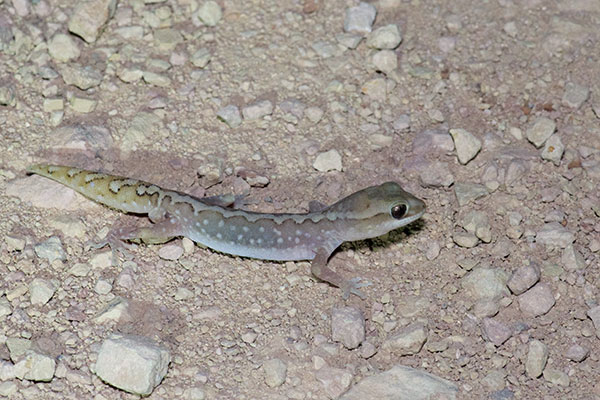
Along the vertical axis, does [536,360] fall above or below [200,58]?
below

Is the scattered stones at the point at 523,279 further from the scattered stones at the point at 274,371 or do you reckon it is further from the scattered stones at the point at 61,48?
the scattered stones at the point at 61,48

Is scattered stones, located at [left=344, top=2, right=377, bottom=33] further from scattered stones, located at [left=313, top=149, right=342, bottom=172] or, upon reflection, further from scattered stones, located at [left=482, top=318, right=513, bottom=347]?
scattered stones, located at [left=482, top=318, right=513, bottom=347]

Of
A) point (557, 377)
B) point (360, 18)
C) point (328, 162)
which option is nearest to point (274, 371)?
point (557, 377)

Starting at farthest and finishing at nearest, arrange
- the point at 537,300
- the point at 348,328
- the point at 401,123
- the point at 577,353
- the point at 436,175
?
the point at 401,123 < the point at 436,175 < the point at 537,300 < the point at 348,328 < the point at 577,353

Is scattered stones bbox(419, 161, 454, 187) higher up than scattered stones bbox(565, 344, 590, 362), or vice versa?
scattered stones bbox(419, 161, 454, 187)

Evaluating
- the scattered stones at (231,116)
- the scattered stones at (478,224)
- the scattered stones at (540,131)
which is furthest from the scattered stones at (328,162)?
the scattered stones at (540,131)

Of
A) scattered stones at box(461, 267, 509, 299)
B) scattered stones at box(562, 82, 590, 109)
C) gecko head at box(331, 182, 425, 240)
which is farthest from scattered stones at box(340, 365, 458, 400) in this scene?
scattered stones at box(562, 82, 590, 109)

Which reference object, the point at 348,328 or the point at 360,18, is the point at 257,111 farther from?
the point at 348,328
